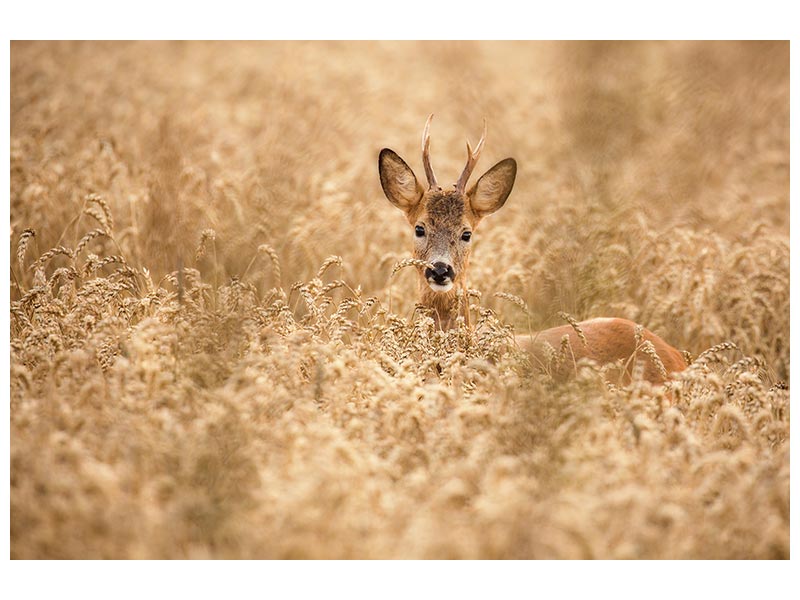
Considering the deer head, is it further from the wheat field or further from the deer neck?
the wheat field

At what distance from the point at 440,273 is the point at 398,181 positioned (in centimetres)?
85

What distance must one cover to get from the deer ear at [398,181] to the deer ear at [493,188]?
14.2 inches

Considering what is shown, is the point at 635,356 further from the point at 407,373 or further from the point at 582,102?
the point at 582,102

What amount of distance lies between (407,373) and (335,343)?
0.47 metres

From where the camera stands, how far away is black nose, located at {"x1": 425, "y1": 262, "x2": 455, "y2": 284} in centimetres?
602

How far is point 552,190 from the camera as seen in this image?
932cm

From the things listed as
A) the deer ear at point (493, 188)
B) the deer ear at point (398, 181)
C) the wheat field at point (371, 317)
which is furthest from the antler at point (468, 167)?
the wheat field at point (371, 317)

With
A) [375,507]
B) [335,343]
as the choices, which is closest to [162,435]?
[375,507]

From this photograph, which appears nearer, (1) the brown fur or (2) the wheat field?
(2) the wheat field

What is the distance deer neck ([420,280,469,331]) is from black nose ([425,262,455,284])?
167 millimetres

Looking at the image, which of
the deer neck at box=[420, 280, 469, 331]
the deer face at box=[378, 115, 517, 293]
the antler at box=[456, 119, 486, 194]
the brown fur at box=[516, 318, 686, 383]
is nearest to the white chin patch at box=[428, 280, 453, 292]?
the deer face at box=[378, 115, 517, 293]

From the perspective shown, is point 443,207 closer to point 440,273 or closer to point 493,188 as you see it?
point 493,188

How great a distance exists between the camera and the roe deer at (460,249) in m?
6.02

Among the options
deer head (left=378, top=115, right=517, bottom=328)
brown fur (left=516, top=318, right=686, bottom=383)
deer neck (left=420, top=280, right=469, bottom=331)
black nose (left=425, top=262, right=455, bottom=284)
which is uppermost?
deer head (left=378, top=115, right=517, bottom=328)
